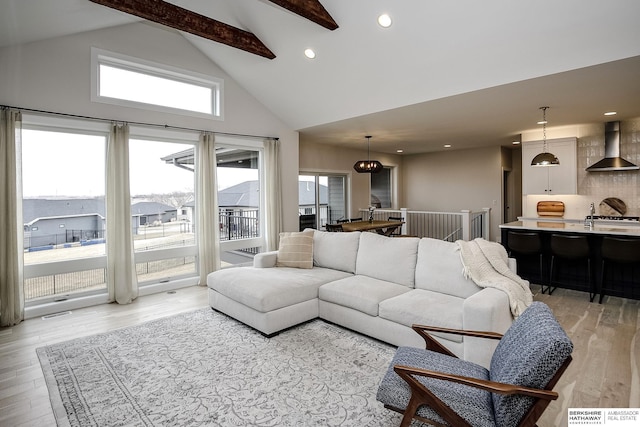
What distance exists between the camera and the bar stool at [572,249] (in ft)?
15.4

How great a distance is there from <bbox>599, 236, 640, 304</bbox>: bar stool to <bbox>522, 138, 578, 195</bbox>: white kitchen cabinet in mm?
2732

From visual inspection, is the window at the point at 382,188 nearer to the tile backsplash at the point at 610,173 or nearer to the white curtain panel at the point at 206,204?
the tile backsplash at the point at 610,173

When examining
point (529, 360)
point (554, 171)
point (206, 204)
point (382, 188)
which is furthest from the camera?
point (382, 188)

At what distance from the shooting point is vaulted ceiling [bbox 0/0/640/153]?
3304 millimetres

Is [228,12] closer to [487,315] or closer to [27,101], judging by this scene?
[27,101]

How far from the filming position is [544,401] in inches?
58.7

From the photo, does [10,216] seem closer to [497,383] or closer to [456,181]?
[497,383]

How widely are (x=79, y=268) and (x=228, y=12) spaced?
13.1 feet

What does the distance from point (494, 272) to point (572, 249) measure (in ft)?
7.96

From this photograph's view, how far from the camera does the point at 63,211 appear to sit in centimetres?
460

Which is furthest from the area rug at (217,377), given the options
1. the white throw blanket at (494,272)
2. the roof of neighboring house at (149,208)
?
the roof of neighboring house at (149,208)

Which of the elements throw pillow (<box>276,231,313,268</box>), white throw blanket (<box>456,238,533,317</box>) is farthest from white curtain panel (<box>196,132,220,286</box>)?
white throw blanket (<box>456,238,533,317</box>)

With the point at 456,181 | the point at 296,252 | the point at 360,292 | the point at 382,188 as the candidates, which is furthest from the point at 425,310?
the point at 382,188

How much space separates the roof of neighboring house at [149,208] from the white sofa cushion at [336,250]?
253 cm
